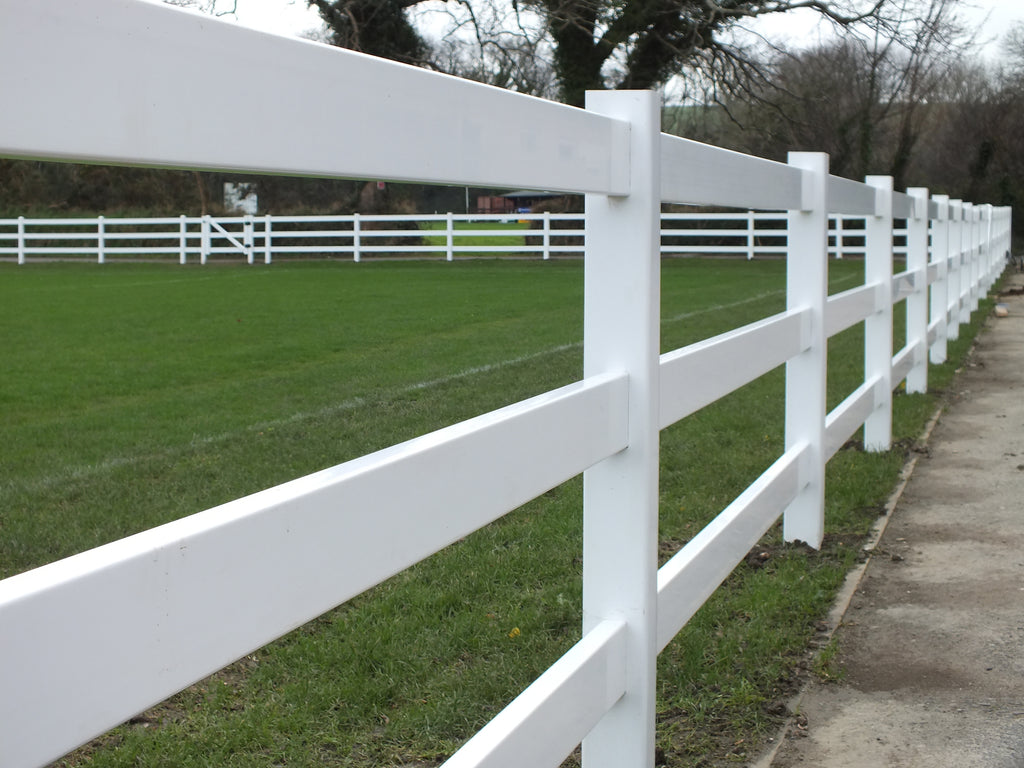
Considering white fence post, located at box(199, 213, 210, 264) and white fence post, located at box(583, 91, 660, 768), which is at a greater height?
white fence post, located at box(199, 213, 210, 264)

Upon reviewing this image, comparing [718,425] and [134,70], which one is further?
[718,425]

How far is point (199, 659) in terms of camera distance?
119cm

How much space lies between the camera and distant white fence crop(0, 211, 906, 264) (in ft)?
99.9

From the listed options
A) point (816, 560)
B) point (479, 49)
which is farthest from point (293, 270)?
point (816, 560)

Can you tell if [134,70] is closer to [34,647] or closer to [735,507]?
[34,647]

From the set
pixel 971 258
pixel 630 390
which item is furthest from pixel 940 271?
pixel 630 390

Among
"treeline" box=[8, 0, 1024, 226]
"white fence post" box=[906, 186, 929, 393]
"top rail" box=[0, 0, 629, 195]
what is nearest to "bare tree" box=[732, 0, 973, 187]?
"treeline" box=[8, 0, 1024, 226]

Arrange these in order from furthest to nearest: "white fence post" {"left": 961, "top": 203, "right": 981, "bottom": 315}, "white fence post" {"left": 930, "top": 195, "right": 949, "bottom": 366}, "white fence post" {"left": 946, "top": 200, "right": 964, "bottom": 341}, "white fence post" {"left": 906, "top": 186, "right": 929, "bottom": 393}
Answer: "white fence post" {"left": 961, "top": 203, "right": 981, "bottom": 315}
"white fence post" {"left": 946, "top": 200, "right": 964, "bottom": 341}
"white fence post" {"left": 930, "top": 195, "right": 949, "bottom": 366}
"white fence post" {"left": 906, "top": 186, "right": 929, "bottom": 393}

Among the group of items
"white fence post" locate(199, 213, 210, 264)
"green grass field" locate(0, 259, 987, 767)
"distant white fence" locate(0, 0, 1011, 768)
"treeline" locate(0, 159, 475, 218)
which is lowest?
"green grass field" locate(0, 259, 987, 767)

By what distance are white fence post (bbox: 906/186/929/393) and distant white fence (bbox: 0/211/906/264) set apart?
20612 millimetres

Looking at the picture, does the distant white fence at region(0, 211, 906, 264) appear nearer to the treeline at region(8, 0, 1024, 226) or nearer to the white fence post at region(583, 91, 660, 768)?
the treeline at region(8, 0, 1024, 226)

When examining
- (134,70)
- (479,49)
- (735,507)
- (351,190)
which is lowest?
(735,507)

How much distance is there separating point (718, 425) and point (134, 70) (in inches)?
248

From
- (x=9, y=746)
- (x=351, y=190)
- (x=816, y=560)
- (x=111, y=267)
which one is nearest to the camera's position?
(x=9, y=746)
